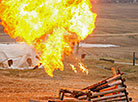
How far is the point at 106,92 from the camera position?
6.87 m

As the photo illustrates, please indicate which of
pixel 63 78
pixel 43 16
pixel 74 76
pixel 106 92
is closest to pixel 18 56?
pixel 63 78

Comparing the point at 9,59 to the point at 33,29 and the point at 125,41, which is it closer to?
the point at 33,29

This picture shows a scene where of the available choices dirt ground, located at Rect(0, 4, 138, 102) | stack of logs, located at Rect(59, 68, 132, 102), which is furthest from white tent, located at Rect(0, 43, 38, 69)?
stack of logs, located at Rect(59, 68, 132, 102)

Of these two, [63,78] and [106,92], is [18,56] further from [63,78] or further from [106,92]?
[106,92]

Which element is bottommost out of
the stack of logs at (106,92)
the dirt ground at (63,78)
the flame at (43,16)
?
the dirt ground at (63,78)

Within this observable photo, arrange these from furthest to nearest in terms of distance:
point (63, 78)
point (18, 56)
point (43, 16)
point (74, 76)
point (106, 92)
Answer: point (18, 56) → point (74, 76) → point (63, 78) → point (43, 16) → point (106, 92)

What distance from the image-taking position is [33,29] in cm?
925

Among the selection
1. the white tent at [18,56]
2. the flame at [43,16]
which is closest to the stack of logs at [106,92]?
the flame at [43,16]

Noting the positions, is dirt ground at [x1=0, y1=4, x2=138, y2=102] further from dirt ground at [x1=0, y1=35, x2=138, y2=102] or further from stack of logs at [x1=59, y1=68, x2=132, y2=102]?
stack of logs at [x1=59, y1=68, x2=132, y2=102]

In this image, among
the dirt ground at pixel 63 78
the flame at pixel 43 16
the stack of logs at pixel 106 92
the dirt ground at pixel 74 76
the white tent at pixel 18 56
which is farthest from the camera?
the white tent at pixel 18 56

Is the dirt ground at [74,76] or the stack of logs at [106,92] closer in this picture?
the stack of logs at [106,92]

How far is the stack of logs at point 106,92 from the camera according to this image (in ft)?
22.4

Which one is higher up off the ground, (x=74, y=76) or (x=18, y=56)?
(x=18, y=56)

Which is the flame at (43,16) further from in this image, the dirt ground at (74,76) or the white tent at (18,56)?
the white tent at (18,56)
